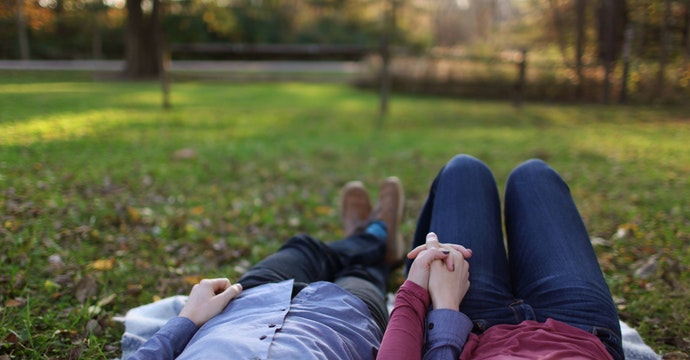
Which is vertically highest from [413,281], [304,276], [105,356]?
[413,281]

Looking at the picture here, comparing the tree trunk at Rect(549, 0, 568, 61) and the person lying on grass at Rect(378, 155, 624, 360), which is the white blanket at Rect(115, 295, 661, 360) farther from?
the tree trunk at Rect(549, 0, 568, 61)

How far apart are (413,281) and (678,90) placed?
36.1ft

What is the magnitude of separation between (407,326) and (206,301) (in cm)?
71

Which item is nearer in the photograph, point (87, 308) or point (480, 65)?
point (87, 308)

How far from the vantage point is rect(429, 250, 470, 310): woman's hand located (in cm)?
178

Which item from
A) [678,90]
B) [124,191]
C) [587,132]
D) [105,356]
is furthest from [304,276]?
[678,90]

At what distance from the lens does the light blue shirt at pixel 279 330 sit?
158 cm

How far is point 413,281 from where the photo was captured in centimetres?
183

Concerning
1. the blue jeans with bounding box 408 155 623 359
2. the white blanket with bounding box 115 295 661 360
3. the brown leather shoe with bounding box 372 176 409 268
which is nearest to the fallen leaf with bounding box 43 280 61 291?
the white blanket with bounding box 115 295 661 360

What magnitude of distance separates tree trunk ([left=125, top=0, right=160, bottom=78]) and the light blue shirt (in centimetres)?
1680

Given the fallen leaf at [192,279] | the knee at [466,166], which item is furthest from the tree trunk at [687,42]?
the fallen leaf at [192,279]

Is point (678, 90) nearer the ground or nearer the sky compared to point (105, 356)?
nearer the sky

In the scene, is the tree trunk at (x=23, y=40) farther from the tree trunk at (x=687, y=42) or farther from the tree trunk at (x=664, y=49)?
the tree trunk at (x=687, y=42)

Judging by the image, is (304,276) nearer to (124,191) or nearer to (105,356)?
(105,356)
